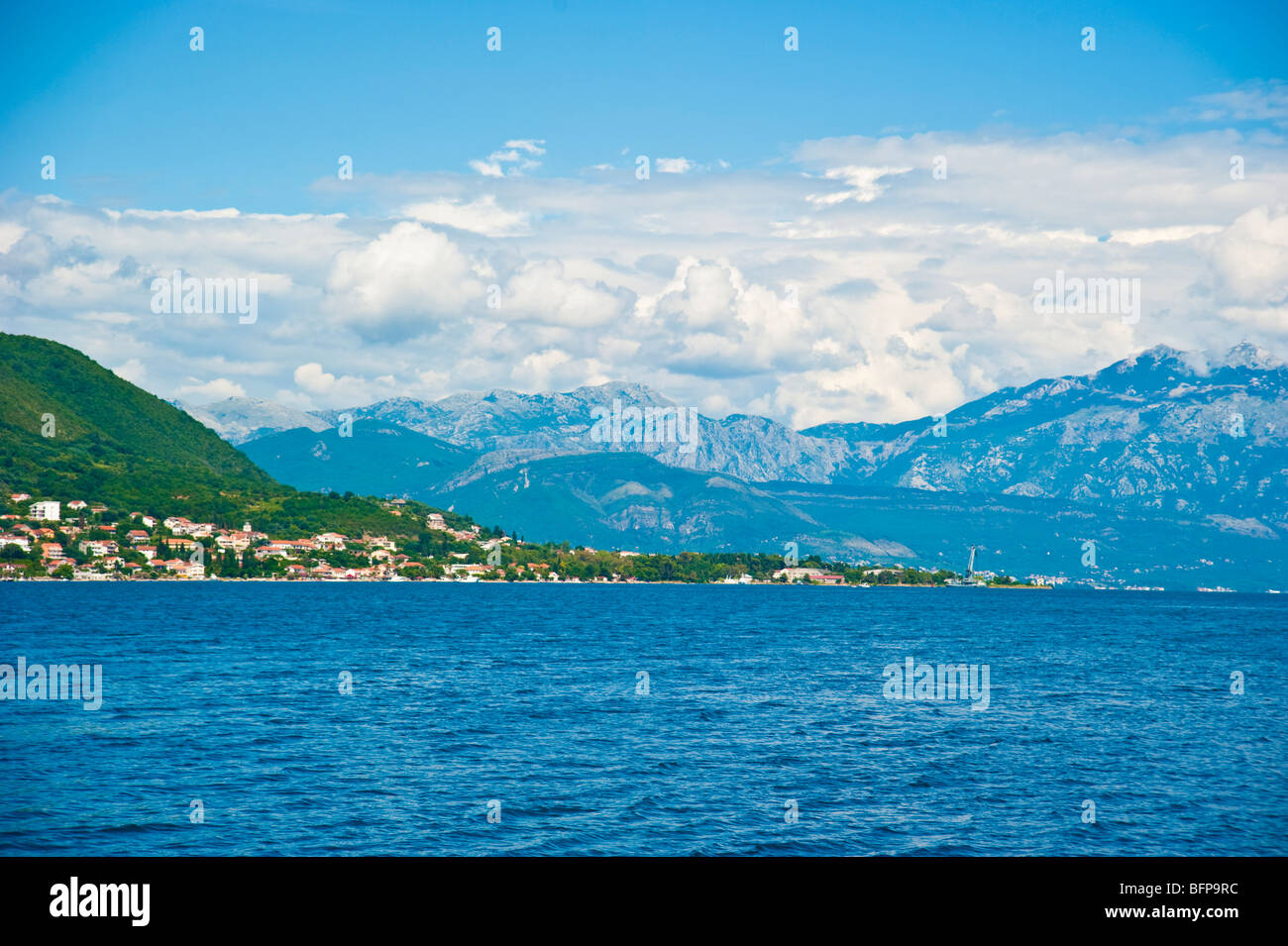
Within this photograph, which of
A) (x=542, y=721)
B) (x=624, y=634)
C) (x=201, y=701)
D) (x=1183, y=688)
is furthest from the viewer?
(x=624, y=634)

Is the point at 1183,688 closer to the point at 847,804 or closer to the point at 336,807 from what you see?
the point at 847,804

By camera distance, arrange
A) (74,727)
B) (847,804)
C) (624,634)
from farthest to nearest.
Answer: (624,634) < (74,727) < (847,804)

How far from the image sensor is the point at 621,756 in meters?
50.8

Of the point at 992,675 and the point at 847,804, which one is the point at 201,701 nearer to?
the point at 847,804

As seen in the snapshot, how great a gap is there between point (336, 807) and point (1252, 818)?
116 ft

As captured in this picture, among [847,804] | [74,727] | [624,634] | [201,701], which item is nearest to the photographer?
[847,804]

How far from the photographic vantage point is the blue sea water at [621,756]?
36844mm

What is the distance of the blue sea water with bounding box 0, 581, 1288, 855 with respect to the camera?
36.8 m

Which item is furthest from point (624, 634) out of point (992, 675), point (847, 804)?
point (847, 804)

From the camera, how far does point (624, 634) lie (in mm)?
133875
